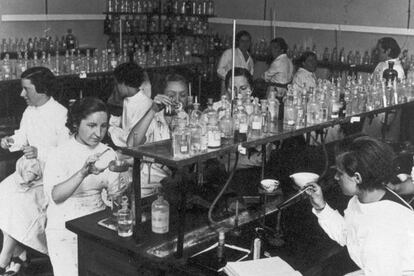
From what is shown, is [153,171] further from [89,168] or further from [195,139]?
[195,139]

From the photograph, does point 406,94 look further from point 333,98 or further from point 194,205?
point 194,205

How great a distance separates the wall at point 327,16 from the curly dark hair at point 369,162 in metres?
5.96

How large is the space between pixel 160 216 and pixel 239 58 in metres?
5.34

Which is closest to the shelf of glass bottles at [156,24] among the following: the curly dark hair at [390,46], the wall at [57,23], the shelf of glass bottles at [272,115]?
the wall at [57,23]

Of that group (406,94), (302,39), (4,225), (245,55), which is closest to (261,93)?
(245,55)

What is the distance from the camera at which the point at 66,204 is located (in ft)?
9.79

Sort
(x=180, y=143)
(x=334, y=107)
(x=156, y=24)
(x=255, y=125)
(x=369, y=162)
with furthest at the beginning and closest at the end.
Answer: (x=156, y=24)
(x=334, y=107)
(x=255, y=125)
(x=180, y=143)
(x=369, y=162)

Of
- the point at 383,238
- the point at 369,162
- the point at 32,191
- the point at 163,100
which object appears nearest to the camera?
the point at 383,238

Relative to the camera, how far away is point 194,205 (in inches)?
121

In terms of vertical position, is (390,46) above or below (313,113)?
above

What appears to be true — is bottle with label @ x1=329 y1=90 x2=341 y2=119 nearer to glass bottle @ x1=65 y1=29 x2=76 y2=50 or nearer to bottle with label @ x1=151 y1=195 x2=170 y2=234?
bottle with label @ x1=151 y1=195 x2=170 y2=234

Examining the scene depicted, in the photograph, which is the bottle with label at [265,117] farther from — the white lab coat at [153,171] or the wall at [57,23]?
the wall at [57,23]

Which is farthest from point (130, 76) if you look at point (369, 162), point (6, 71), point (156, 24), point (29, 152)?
point (156, 24)

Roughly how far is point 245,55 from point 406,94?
3.59 metres
